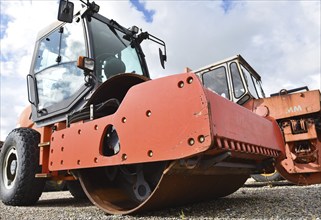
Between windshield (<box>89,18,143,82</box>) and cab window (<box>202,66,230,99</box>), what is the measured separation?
2439 millimetres

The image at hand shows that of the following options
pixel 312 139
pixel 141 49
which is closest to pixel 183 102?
pixel 141 49

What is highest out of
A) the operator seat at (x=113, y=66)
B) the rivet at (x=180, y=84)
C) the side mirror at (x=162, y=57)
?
the side mirror at (x=162, y=57)

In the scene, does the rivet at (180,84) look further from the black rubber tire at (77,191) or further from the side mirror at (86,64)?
the black rubber tire at (77,191)

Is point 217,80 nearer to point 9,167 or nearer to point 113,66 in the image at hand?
point 113,66

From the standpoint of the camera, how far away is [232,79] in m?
6.30

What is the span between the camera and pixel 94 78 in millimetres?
3424

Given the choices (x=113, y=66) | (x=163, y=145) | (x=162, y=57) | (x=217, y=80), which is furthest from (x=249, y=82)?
(x=163, y=145)

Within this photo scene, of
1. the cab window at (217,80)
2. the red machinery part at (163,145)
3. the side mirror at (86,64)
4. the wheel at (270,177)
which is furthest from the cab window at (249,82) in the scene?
the side mirror at (86,64)

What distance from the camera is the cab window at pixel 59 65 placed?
3738mm

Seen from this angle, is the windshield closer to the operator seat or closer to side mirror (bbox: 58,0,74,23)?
the operator seat

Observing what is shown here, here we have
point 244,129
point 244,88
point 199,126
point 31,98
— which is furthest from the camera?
point 244,88

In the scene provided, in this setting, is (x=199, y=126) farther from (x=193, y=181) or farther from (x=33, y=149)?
(x=33, y=149)

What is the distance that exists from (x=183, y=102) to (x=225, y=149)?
1.34 ft

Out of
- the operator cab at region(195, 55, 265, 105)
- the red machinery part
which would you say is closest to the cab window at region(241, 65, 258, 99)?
the operator cab at region(195, 55, 265, 105)
